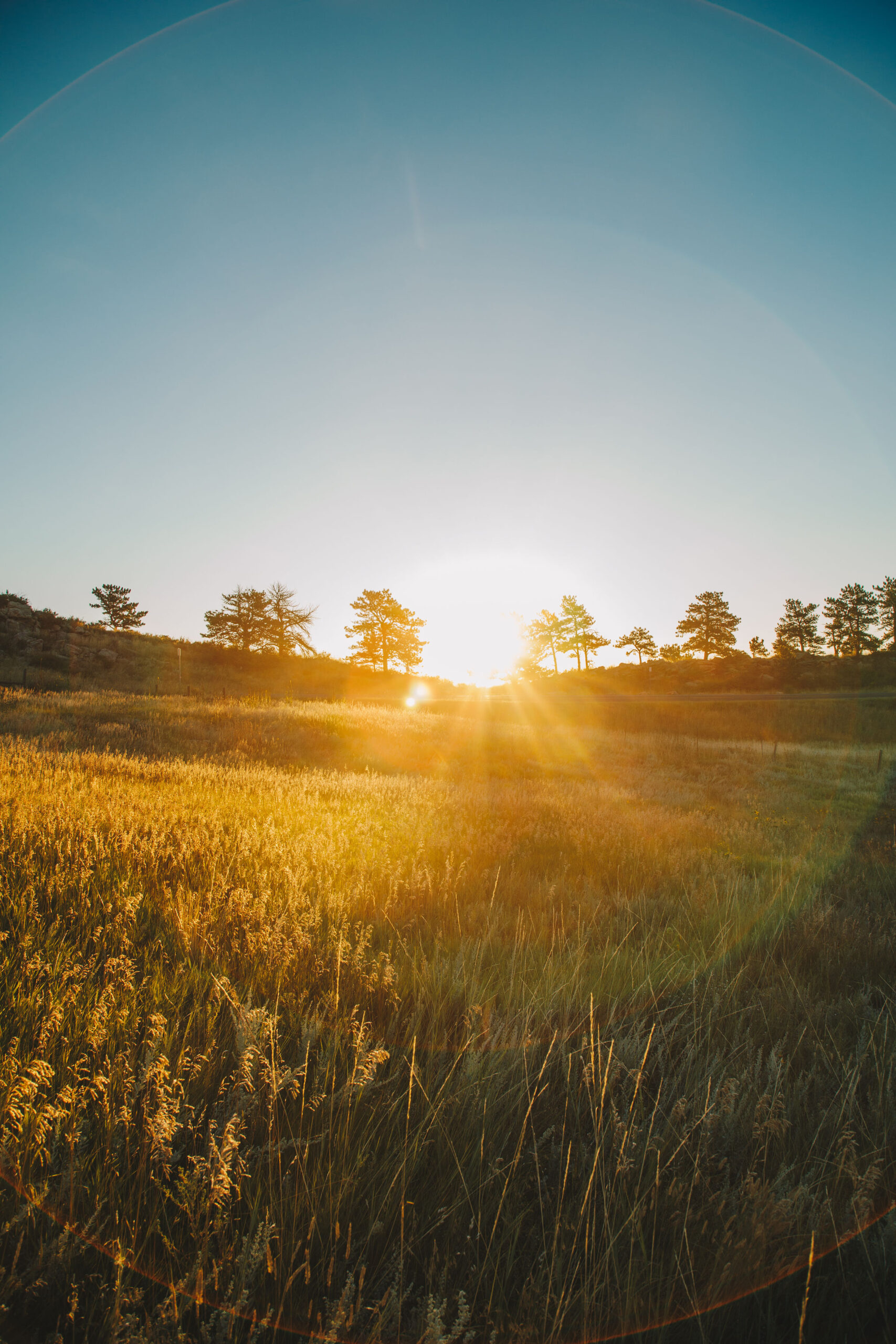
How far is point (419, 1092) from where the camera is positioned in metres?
1.98

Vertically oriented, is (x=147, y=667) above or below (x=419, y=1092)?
above

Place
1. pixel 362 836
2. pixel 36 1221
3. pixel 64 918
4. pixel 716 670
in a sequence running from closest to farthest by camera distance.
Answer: pixel 36 1221, pixel 64 918, pixel 362 836, pixel 716 670

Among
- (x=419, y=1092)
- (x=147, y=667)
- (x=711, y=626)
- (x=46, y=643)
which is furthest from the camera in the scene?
(x=711, y=626)

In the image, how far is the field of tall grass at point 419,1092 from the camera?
1276 mm

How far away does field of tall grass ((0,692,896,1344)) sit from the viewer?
1.28 meters

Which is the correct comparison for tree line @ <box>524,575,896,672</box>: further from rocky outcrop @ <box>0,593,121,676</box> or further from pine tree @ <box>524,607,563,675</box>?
rocky outcrop @ <box>0,593,121,676</box>

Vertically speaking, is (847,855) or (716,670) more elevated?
(716,670)

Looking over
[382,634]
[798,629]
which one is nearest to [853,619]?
[798,629]

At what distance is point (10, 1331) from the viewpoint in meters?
1.12

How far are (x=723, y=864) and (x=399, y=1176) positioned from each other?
5935mm

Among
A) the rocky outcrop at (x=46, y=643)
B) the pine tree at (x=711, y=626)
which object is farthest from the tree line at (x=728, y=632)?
the rocky outcrop at (x=46, y=643)

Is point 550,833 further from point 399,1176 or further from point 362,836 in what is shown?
point 399,1176

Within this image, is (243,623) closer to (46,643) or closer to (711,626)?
(46,643)

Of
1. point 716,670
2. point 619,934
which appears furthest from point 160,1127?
point 716,670
